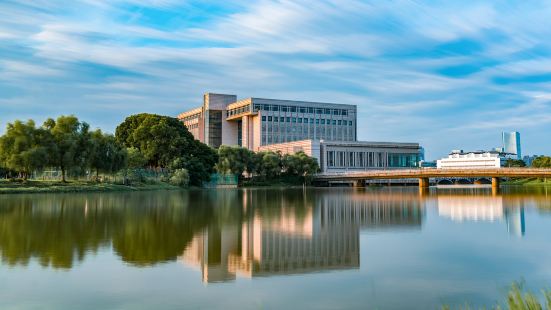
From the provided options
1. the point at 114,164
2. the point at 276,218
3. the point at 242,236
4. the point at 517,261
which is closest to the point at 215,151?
the point at 114,164

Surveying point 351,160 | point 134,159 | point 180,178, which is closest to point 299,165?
point 351,160

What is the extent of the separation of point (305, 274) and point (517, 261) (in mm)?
6724

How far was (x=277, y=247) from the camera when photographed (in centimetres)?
1842

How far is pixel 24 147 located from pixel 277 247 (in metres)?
52.9

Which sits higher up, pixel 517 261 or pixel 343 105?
pixel 343 105

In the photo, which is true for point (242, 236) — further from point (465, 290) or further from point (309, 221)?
→ point (465, 290)

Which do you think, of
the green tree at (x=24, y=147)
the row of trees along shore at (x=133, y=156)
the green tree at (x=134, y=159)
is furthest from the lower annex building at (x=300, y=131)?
the green tree at (x=24, y=147)

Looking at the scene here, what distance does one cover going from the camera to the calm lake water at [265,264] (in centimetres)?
1141

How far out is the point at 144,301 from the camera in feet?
36.5

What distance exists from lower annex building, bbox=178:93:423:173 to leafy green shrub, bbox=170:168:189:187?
65254 millimetres

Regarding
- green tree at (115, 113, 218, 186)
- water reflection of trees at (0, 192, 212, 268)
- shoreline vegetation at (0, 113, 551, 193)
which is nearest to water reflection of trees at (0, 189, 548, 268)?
water reflection of trees at (0, 192, 212, 268)

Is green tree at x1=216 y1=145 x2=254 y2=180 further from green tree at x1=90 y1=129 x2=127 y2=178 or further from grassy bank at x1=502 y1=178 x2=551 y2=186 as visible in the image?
grassy bank at x1=502 y1=178 x2=551 y2=186

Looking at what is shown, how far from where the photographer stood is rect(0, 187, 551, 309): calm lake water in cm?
1141

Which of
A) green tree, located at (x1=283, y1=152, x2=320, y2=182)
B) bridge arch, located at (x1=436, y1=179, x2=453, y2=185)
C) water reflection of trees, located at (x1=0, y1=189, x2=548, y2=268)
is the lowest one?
water reflection of trees, located at (x1=0, y1=189, x2=548, y2=268)
